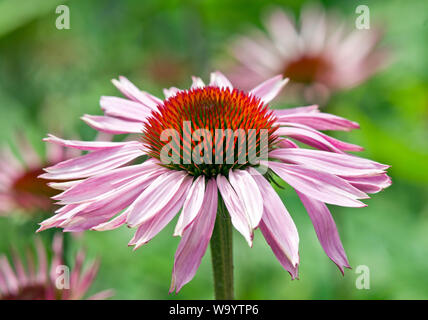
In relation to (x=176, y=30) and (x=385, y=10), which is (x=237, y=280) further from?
(x=176, y=30)

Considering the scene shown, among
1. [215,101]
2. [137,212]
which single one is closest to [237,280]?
[215,101]

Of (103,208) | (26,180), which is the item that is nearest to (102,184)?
(103,208)

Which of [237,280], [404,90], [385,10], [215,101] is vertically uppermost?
[385,10]

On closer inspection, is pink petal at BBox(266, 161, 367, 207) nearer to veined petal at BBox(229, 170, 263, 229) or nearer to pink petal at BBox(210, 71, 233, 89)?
veined petal at BBox(229, 170, 263, 229)

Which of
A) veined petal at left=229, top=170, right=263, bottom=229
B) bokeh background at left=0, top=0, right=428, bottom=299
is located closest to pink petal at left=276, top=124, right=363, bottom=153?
veined petal at left=229, top=170, right=263, bottom=229

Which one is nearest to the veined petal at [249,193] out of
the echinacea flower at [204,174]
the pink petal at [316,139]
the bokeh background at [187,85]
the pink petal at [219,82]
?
the echinacea flower at [204,174]

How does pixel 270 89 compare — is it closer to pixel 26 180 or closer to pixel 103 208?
pixel 103 208
